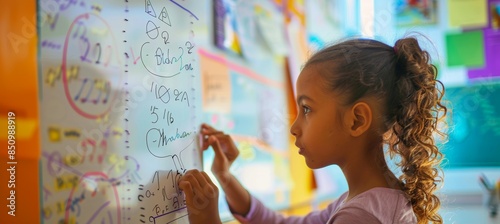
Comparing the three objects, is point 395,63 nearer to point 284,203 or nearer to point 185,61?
point 185,61

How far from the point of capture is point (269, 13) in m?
1.66

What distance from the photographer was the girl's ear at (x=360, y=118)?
979 mm

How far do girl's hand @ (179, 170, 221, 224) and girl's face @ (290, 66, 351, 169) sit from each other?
0.19 meters

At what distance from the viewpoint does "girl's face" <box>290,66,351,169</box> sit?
0.99m

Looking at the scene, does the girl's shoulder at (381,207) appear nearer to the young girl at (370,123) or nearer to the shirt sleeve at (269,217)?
the young girl at (370,123)

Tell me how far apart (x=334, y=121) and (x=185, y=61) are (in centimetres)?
30

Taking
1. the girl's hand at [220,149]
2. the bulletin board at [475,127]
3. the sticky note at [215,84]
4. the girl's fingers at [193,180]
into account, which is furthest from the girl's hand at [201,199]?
the bulletin board at [475,127]

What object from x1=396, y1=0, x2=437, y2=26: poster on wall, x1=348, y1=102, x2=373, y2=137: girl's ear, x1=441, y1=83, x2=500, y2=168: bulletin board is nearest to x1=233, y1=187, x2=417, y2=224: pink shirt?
x1=348, y1=102, x2=373, y2=137: girl's ear

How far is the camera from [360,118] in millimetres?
985

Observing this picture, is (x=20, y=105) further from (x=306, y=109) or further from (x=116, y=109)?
(x=306, y=109)

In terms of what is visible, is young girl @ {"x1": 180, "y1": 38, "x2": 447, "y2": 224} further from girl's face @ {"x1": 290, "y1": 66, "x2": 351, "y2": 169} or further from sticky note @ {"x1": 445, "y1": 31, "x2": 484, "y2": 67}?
sticky note @ {"x1": 445, "y1": 31, "x2": 484, "y2": 67}

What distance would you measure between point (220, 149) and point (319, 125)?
0.80 ft

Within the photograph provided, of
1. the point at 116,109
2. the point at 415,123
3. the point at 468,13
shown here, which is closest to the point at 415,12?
the point at 468,13

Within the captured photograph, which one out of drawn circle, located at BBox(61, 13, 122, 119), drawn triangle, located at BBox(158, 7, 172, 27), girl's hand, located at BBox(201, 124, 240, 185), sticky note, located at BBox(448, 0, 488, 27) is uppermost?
sticky note, located at BBox(448, 0, 488, 27)
